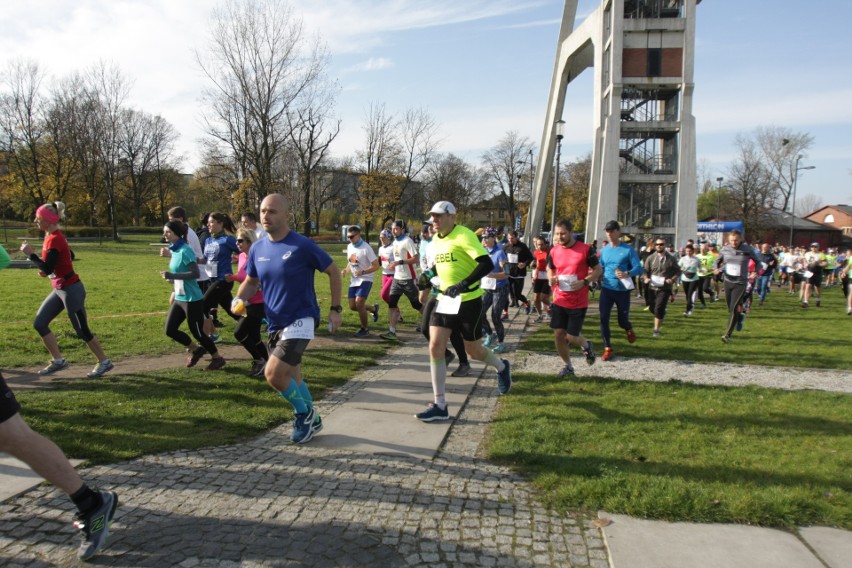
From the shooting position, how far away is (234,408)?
554 cm

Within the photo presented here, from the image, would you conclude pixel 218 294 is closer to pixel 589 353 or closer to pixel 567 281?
pixel 567 281

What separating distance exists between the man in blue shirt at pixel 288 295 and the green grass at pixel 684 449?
1782mm

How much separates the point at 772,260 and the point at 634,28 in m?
29.2

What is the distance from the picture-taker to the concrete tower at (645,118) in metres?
36.9

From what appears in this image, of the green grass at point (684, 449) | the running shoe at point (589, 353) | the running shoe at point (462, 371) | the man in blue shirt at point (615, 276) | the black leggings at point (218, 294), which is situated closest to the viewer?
the green grass at point (684, 449)

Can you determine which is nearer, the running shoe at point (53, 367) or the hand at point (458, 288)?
the hand at point (458, 288)

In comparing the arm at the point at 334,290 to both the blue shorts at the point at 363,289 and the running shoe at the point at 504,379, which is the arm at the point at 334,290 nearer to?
the running shoe at the point at 504,379

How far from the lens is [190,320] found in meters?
7.00

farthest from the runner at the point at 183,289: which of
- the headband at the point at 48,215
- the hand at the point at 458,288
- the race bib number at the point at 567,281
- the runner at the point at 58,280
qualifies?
the race bib number at the point at 567,281

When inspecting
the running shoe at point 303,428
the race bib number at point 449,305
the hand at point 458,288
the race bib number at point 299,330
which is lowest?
the running shoe at point 303,428

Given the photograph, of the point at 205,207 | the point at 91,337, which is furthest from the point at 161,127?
the point at 91,337

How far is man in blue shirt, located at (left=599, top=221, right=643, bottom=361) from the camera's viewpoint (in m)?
8.42

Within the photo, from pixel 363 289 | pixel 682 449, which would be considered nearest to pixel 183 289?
pixel 363 289

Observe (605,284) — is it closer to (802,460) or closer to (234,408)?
(802,460)
